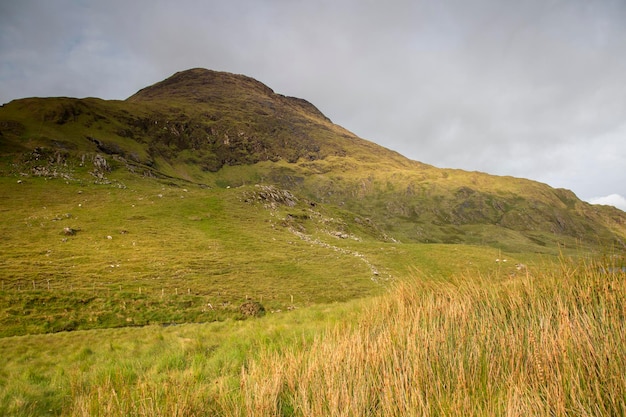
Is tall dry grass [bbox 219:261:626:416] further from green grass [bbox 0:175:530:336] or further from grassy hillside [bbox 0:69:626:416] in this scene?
green grass [bbox 0:175:530:336]

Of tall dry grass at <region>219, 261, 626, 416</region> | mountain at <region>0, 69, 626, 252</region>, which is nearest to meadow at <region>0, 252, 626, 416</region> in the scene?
tall dry grass at <region>219, 261, 626, 416</region>

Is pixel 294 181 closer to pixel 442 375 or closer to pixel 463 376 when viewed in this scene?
pixel 442 375

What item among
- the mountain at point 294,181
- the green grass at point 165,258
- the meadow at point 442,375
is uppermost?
the mountain at point 294,181

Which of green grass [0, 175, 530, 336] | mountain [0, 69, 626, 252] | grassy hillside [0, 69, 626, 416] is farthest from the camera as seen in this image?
mountain [0, 69, 626, 252]

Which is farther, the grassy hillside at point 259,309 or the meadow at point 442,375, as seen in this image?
the grassy hillside at point 259,309

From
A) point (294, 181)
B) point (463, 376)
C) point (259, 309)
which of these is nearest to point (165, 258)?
point (259, 309)

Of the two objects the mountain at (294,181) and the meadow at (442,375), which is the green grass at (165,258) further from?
the mountain at (294,181)

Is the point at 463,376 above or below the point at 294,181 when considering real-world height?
below

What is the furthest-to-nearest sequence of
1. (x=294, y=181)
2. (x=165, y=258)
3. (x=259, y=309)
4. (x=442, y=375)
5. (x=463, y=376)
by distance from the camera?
(x=294, y=181) < (x=165, y=258) < (x=259, y=309) < (x=442, y=375) < (x=463, y=376)

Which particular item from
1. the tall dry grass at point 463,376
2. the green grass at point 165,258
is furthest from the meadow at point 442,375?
the green grass at point 165,258

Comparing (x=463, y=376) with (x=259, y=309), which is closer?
(x=463, y=376)

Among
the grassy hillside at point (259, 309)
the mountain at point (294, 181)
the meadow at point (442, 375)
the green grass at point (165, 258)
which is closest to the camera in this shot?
the meadow at point (442, 375)

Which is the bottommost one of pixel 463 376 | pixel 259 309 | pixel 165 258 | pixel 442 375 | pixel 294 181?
pixel 259 309

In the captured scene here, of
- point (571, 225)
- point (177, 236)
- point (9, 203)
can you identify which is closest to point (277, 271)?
point (177, 236)
